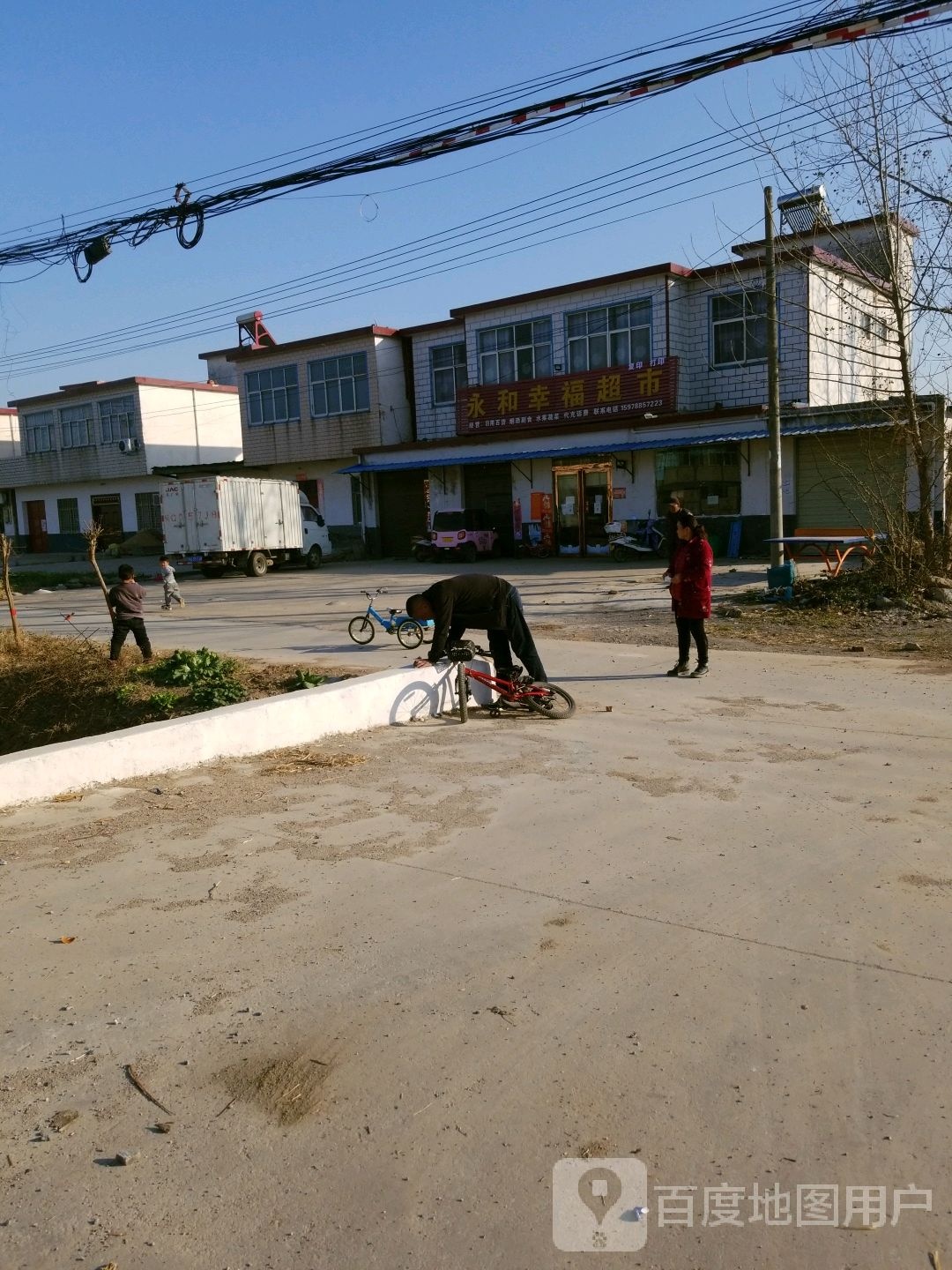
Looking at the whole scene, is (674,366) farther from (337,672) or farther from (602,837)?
(602,837)

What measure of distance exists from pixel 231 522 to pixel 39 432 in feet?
70.4

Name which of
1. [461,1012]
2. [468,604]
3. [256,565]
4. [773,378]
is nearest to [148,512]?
[256,565]

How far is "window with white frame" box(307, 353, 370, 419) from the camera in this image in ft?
109

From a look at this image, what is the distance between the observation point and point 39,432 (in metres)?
43.6

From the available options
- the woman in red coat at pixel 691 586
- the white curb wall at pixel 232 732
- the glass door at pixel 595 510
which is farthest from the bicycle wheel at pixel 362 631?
the glass door at pixel 595 510

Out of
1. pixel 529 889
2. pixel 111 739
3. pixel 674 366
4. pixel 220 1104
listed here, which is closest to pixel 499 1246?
pixel 220 1104

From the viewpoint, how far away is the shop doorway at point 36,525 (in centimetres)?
4531

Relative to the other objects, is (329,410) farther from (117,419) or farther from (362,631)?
(362,631)

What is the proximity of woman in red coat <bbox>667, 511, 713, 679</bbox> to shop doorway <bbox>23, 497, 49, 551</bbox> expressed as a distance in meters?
41.1

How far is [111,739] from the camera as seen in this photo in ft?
22.3

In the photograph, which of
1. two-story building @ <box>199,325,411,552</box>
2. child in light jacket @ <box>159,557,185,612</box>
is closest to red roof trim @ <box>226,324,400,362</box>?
two-story building @ <box>199,325,411,552</box>

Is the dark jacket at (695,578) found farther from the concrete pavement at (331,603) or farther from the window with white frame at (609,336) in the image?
the window with white frame at (609,336)

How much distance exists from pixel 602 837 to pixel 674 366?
2199cm

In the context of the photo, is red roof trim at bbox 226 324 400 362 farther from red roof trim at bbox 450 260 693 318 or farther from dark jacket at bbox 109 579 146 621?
dark jacket at bbox 109 579 146 621
